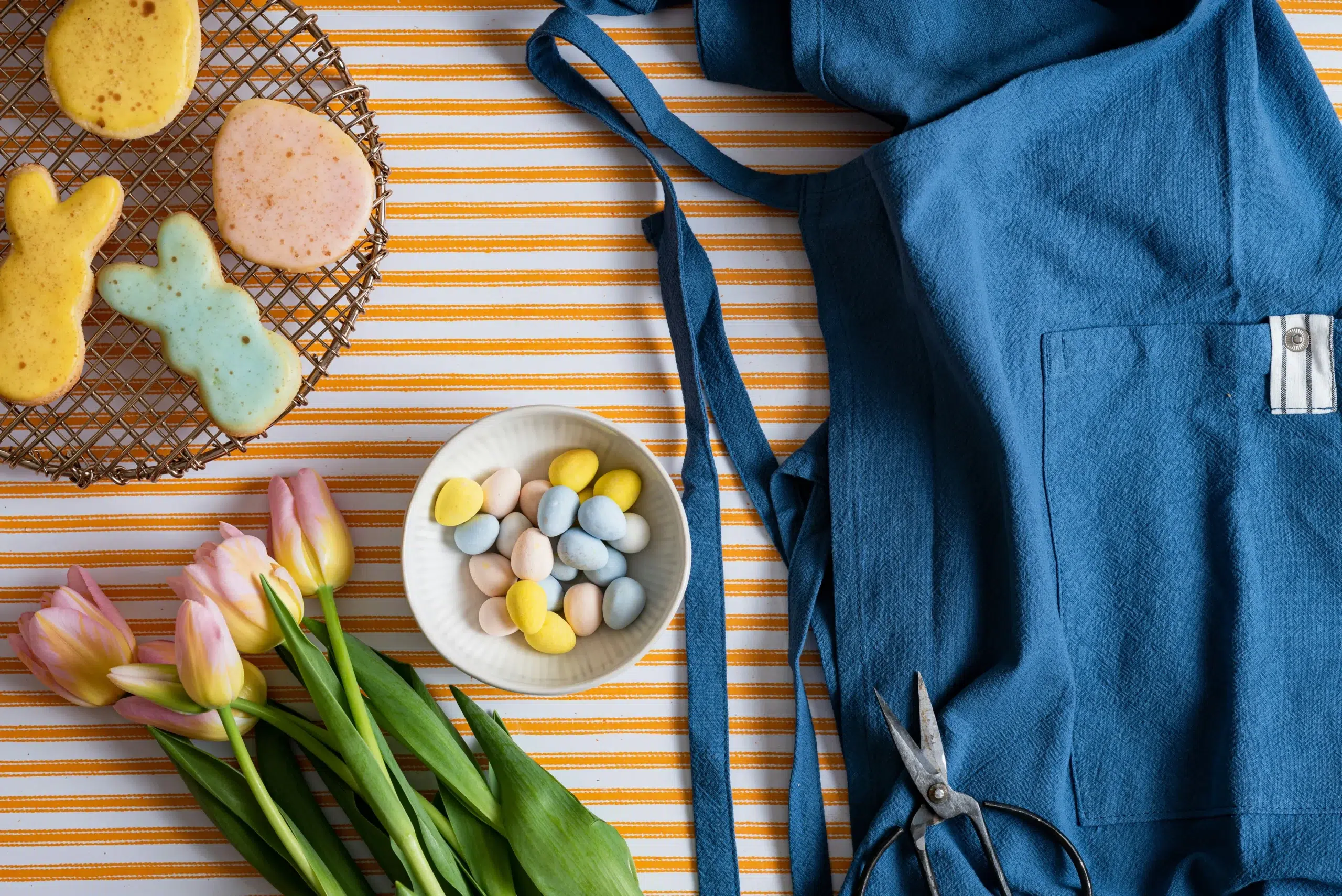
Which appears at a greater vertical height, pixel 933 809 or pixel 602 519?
pixel 602 519

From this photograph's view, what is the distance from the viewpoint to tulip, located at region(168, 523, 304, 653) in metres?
0.66

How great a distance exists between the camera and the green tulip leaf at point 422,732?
0.68m

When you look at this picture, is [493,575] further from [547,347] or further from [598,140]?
→ [598,140]

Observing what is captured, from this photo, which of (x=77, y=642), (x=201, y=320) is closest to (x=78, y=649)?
(x=77, y=642)

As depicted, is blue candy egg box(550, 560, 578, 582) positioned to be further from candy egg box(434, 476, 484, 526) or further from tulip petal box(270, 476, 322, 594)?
tulip petal box(270, 476, 322, 594)

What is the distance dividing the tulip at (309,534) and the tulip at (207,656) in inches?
3.0

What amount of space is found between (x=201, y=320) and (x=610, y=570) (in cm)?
36

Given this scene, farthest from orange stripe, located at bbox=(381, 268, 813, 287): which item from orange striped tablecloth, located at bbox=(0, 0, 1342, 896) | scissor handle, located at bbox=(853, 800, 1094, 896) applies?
scissor handle, located at bbox=(853, 800, 1094, 896)

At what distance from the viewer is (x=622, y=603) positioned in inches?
28.5

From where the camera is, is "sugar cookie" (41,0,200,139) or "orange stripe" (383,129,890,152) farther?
"orange stripe" (383,129,890,152)

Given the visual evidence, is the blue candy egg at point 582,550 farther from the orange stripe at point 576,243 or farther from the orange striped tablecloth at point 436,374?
the orange stripe at point 576,243

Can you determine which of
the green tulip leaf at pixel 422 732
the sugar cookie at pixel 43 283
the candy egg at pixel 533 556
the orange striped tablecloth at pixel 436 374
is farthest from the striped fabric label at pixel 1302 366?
the sugar cookie at pixel 43 283

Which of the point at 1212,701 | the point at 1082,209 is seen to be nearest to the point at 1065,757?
the point at 1212,701

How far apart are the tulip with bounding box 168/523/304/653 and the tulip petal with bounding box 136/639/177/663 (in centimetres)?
6
